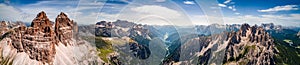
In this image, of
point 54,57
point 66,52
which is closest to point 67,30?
point 66,52

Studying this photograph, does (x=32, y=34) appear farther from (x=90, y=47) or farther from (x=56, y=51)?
(x=90, y=47)

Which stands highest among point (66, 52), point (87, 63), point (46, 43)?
point (46, 43)

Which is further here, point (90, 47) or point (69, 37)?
point (90, 47)

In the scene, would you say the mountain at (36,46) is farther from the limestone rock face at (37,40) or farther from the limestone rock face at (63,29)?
the limestone rock face at (63,29)

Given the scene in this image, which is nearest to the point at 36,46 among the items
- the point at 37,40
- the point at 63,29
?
the point at 37,40

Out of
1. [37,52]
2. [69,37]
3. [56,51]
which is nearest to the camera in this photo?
[37,52]

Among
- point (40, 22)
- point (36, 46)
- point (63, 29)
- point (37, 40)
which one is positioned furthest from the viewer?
point (63, 29)

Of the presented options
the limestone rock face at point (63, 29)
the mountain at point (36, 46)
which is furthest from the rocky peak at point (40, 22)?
the limestone rock face at point (63, 29)

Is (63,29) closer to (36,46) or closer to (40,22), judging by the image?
(40,22)
